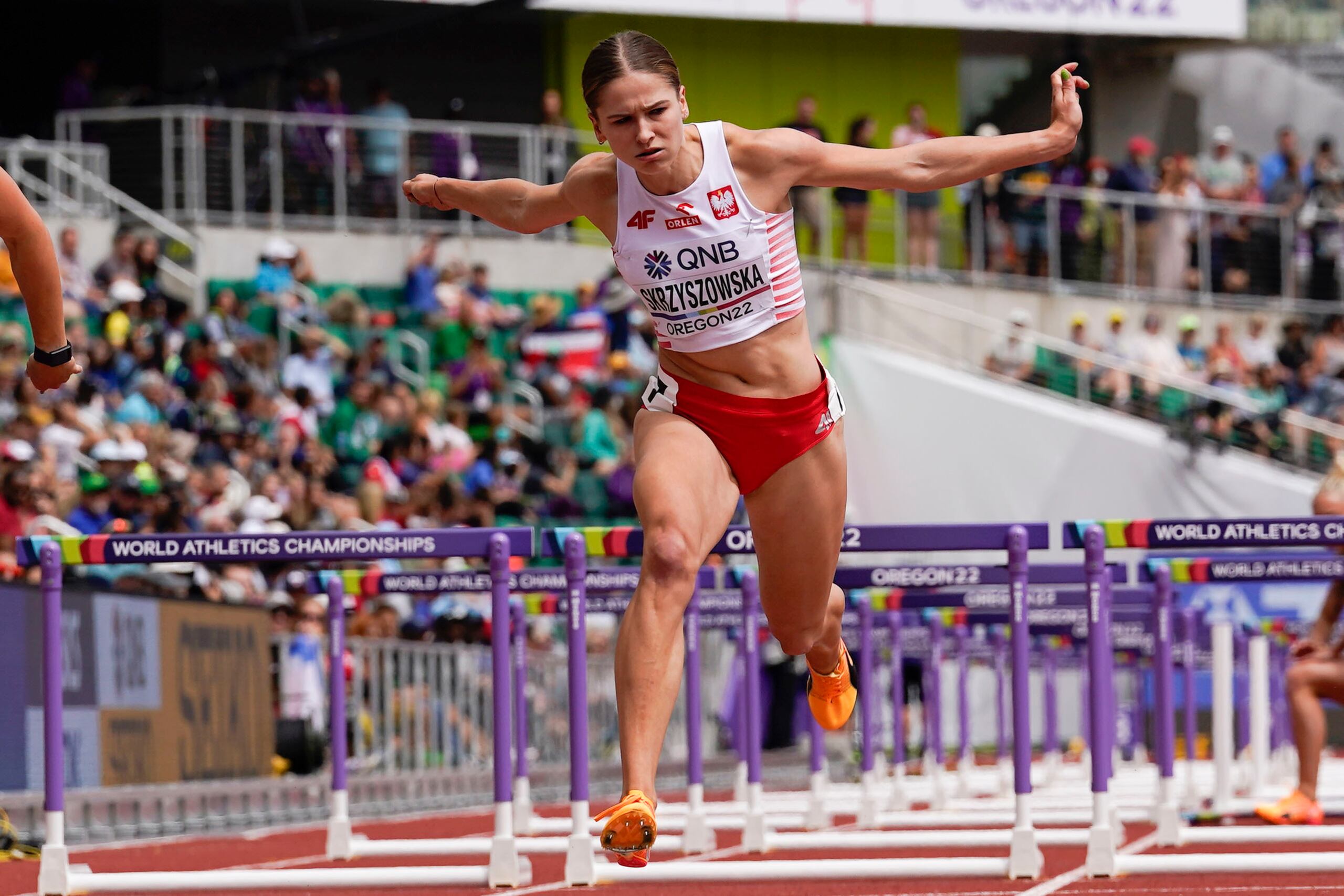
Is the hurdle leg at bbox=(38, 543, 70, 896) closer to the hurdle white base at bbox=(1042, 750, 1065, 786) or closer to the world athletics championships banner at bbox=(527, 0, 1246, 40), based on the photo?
the hurdle white base at bbox=(1042, 750, 1065, 786)

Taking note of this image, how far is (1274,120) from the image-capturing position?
3475 centimetres

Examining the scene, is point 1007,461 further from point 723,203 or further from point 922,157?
point 723,203

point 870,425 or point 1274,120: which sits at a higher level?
point 1274,120

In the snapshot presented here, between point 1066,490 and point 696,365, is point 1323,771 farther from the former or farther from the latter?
point 696,365

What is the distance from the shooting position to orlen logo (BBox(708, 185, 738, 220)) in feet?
20.6

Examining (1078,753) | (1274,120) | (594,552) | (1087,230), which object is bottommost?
(1078,753)

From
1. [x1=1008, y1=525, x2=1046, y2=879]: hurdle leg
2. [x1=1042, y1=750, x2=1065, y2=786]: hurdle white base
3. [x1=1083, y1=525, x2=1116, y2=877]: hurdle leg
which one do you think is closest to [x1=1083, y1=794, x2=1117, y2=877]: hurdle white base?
[x1=1083, y1=525, x2=1116, y2=877]: hurdle leg

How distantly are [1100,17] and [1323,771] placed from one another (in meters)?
14.1

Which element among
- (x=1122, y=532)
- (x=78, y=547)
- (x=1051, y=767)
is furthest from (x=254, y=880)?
(x=1051, y=767)

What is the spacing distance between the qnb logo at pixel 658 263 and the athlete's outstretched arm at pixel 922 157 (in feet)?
1.38

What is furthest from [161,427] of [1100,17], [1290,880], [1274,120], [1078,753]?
[1274,120]

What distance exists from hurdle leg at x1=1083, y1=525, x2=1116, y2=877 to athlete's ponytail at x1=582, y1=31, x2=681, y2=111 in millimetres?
2809

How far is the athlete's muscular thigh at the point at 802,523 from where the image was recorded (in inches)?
260

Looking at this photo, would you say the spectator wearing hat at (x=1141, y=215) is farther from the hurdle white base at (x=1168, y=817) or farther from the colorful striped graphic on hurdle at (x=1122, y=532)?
the colorful striped graphic on hurdle at (x=1122, y=532)
